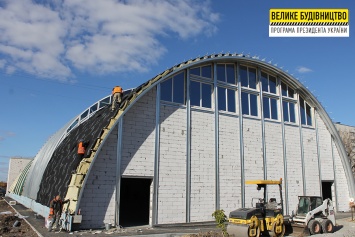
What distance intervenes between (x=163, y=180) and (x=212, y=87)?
654cm

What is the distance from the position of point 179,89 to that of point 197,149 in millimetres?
3458

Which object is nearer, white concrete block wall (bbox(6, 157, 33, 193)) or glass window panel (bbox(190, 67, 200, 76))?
glass window panel (bbox(190, 67, 200, 76))

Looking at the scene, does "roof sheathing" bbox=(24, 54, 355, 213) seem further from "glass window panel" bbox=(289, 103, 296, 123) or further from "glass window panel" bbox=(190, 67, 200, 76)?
"glass window panel" bbox=(289, 103, 296, 123)

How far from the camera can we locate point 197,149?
677 inches

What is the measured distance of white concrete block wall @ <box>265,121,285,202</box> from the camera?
19922mm

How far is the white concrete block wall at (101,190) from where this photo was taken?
13570mm

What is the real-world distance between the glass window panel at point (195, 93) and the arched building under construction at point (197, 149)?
0.06m

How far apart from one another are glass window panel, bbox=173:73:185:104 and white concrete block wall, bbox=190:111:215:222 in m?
1.04

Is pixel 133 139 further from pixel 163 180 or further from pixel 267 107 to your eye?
pixel 267 107

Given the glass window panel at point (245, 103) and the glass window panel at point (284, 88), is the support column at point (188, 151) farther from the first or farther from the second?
the glass window panel at point (284, 88)

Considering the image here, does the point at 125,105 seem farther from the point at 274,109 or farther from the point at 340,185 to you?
the point at 340,185

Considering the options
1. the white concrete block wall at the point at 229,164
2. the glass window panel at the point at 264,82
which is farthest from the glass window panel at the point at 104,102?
the glass window panel at the point at 264,82

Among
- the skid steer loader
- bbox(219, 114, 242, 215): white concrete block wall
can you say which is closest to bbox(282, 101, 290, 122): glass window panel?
bbox(219, 114, 242, 215): white concrete block wall

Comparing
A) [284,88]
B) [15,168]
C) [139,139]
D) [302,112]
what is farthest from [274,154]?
[15,168]
